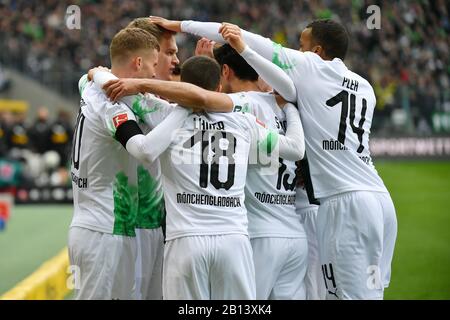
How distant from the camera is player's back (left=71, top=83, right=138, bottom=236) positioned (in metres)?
6.23

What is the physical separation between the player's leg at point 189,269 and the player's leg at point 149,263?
1.05m

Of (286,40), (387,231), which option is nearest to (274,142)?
(387,231)

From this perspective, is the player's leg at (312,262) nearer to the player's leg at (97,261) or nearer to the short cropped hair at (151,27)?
the player's leg at (97,261)

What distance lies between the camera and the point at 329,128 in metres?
6.32

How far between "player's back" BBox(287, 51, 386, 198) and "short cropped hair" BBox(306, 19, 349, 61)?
0.18 metres

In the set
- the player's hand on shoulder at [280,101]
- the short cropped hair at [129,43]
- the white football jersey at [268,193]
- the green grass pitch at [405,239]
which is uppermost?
the short cropped hair at [129,43]

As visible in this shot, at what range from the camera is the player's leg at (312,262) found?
21.8 ft

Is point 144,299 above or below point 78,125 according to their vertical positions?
below

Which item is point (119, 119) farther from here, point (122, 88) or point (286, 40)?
point (286, 40)

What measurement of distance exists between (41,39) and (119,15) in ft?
11.1

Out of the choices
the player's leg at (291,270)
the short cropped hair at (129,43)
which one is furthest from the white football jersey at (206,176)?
the short cropped hair at (129,43)
